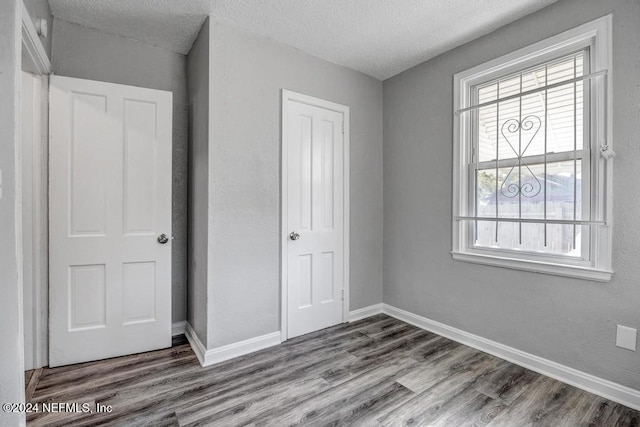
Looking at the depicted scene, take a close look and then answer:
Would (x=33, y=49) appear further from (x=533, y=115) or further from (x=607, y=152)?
(x=607, y=152)

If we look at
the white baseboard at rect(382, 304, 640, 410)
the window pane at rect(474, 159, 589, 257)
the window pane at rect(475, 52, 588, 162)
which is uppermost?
the window pane at rect(475, 52, 588, 162)

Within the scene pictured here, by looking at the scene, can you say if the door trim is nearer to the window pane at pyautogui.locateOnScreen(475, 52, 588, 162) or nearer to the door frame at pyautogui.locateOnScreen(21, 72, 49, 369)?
the door frame at pyautogui.locateOnScreen(21, 72, 49, 369)

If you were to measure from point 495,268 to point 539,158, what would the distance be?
89 centimetres

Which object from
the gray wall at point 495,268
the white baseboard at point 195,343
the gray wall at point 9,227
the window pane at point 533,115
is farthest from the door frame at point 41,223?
the window pane at point 533,115

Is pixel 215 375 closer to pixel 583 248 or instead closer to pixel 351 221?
pixel 351 221

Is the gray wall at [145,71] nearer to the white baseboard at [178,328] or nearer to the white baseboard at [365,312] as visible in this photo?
the white baseboard at [178,328]

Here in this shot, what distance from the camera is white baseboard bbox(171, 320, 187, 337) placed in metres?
2.74

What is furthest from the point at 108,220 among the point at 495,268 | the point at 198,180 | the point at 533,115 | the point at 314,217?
the point at 533,115

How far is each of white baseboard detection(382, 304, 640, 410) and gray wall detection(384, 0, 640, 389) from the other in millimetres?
41

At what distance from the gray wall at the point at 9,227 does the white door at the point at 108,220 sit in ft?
2.81

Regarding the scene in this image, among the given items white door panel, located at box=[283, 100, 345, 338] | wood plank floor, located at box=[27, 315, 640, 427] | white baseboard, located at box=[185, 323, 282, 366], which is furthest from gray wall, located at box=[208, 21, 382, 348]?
wood plank floor, located at box=[27, 315, 640, 427]

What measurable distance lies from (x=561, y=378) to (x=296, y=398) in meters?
1.78

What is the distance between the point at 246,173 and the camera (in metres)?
2.41

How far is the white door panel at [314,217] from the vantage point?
105 inches
